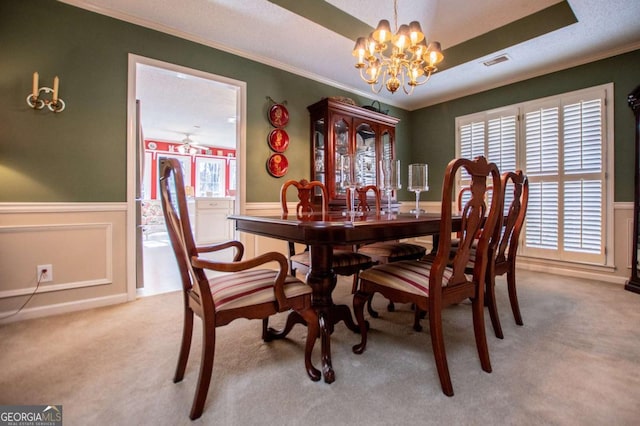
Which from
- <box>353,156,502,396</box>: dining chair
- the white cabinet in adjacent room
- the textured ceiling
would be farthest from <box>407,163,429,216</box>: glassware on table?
the white cabinet in adjacent room

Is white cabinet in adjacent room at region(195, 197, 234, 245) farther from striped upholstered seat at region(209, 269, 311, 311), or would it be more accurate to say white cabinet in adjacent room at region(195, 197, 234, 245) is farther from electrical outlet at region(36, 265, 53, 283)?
striped upholstered seat at region(209, 269, 311, 311)

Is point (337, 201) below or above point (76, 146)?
below

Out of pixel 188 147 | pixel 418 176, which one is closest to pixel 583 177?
pixel 418 176

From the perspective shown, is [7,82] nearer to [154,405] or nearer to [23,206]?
[23,206]

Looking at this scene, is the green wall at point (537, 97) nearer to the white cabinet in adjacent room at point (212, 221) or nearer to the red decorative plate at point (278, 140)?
the red decorative plate at point (278, 140)

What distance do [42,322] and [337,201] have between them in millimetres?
2784

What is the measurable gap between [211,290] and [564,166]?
157 inches

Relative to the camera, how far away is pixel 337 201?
350cm

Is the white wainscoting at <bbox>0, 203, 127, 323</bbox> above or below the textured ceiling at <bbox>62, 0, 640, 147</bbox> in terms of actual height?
below

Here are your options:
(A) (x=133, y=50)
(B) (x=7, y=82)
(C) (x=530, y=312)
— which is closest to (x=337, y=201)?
(C) (x=530, y=312)

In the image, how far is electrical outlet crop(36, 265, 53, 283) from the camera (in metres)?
2.12

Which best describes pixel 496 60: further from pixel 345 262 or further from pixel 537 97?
pixel 345 262

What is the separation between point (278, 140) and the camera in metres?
3.32

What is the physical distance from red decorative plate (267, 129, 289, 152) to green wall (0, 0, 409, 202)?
983 millimetres
